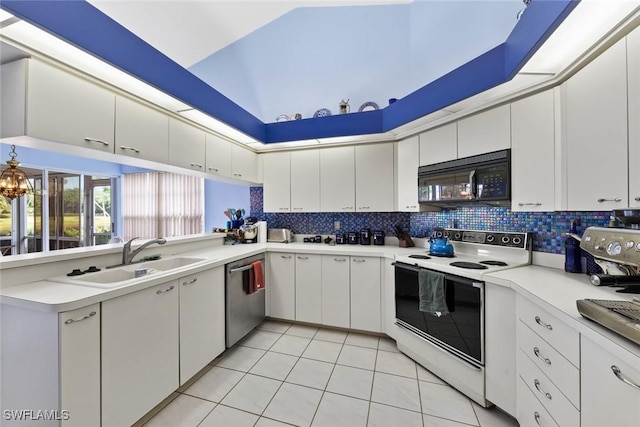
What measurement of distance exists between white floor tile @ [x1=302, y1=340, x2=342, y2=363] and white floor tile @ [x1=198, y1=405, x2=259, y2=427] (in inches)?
30.5

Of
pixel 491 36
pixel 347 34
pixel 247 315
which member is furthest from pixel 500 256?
pixel 347 34

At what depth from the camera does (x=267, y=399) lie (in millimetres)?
1815

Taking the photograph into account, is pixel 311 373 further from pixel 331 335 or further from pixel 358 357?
pixel 331 335

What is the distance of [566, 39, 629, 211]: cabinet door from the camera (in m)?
1.22

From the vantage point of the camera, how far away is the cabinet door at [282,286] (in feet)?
9.77

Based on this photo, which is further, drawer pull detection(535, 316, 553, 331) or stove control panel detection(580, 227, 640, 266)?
drawer pull detection(535, 316, 553, 331)

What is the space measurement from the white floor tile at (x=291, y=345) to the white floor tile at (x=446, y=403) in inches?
44.1

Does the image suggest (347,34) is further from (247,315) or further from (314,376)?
(314,376)

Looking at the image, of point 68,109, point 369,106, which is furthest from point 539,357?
point 68,109

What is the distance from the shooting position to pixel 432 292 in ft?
6.63

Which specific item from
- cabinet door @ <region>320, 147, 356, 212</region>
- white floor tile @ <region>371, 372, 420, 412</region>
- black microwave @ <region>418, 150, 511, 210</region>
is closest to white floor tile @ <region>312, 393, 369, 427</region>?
white floor tile @ <region>371, 372, 420, 412</region>

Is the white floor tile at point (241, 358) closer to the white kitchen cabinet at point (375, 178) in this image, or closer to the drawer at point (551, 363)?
the white kitchen cabinet at point (375, 178)

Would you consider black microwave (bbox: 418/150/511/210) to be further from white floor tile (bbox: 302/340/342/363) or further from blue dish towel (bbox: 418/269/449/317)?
white floor tile (bbox: 302/340/342/363)

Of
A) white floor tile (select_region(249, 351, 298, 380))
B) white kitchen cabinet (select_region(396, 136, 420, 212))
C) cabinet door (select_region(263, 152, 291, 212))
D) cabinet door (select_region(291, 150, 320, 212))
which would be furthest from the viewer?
cabinet door (select_region(263, 152, 291, 212))
